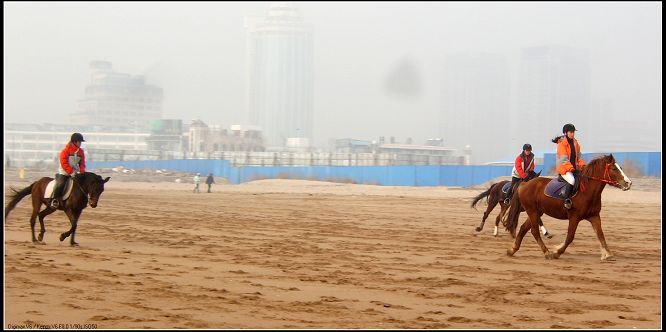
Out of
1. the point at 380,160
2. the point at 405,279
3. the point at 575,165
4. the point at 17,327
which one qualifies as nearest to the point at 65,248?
the point at 405,279

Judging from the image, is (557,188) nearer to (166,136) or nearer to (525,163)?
(525,163)

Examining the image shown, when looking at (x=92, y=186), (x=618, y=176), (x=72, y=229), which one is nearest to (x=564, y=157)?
(x=618, y=176)

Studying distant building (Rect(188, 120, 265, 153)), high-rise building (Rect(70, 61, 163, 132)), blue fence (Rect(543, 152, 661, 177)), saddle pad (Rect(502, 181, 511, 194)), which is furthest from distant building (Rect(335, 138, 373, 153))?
saddle pad (Rect(502, 181, 511, 194))

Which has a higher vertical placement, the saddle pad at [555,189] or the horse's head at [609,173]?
the horse's head at [609,173]

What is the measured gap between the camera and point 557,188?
16.0 m

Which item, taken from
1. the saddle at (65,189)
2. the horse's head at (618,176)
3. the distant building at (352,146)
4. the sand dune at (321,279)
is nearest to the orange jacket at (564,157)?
the horse's head at (618,176)

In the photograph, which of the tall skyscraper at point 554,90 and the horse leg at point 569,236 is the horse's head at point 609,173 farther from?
the tall skyscraper at point 554,90

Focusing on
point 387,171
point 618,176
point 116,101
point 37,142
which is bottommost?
point 387,171

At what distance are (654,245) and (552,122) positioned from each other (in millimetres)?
132332

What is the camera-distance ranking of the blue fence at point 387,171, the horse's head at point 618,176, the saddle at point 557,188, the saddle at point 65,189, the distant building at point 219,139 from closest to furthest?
the horse's head at point 618,176 → the saddle at point 557,188 → the saddle at point 65,189 → the blue fence at point 387,171 → the distant building at point 219,139

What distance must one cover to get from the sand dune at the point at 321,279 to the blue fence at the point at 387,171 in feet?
112

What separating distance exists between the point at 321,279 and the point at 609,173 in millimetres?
5853

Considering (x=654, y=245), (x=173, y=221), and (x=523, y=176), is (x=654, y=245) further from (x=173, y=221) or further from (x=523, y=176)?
(x=173, y=221)

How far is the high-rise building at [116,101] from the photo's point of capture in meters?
167
